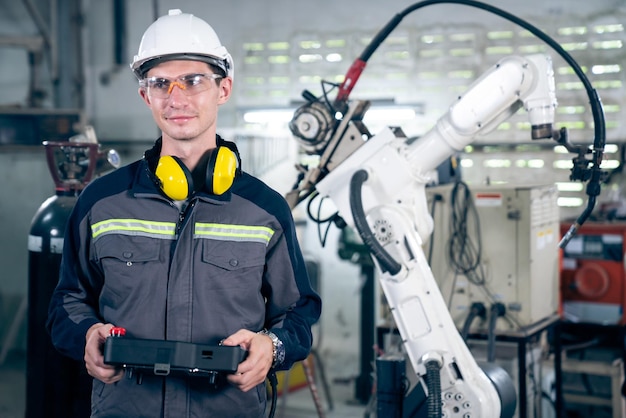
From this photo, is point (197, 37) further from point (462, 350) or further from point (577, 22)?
point (577, 22)

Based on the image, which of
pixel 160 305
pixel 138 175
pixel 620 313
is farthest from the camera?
pixel 620 313

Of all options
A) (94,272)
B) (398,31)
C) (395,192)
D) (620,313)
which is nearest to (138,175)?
(94,272)

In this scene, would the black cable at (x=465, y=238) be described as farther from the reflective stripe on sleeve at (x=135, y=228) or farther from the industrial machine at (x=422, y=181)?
the reflective stripe on sleeve at (x=135, y=228)

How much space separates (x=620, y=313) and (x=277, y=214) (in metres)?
3.20

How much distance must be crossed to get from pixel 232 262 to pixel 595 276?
3.27 meters

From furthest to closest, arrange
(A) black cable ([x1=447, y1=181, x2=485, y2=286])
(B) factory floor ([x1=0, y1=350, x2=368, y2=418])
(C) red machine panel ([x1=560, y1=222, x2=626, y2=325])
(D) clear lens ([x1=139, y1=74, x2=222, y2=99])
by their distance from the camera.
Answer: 1. (B) factory floor ([x1=0, y1=350, x2=368, y2=418])
2. (C) red machine panel ([x1=560, y1=222, x2=626, y2=325])
3. (A) black cable ([x1=447, y1=181, x2=485, y2=286])
4. (D) clear lens ([x1=139, y1=74, x2=222, y2=99])

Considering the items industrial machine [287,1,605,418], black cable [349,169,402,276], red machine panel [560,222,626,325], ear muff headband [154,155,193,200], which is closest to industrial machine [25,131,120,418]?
industrial machine [287,1,605,418]

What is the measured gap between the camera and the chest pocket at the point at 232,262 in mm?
1937

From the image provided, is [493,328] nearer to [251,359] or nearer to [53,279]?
[53,279]

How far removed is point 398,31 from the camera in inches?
228

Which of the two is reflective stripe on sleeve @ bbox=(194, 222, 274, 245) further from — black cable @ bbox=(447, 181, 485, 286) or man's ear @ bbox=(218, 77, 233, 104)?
black cable @ bbox=(447, 181, 485, 286)

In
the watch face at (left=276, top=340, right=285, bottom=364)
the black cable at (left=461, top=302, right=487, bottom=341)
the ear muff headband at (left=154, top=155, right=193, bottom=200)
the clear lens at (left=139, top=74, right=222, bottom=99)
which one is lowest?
the black cable at (left=461, top=302, right=487, bottom=341)

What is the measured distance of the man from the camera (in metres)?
1.89

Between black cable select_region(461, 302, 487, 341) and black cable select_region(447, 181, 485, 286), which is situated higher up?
black cable select_region(447, 181, 485, 286)
